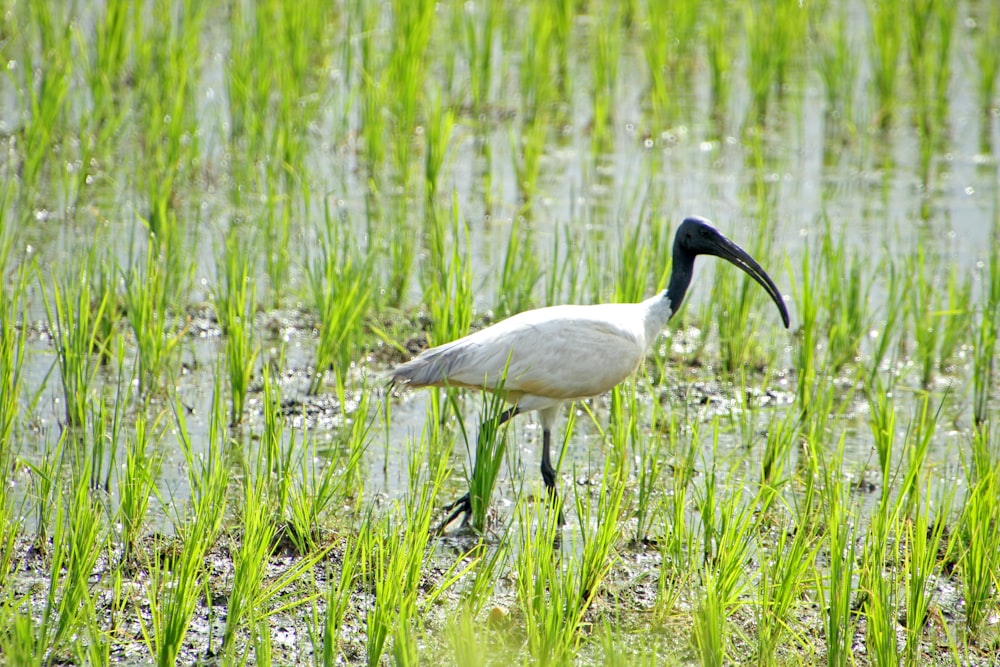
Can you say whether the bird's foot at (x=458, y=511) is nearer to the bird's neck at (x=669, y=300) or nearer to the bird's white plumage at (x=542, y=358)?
the bird's white plumage at (x=542, y=358)

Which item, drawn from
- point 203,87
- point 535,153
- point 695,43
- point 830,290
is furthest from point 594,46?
Answer: point 830,290

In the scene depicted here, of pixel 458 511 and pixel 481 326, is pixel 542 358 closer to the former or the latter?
pixel 458 511

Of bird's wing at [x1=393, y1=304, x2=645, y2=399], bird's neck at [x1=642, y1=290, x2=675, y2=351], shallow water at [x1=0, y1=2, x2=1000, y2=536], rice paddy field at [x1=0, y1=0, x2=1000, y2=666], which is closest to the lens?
rice paddy field at [x1=0, y1=0, x2=1000, y2=666]

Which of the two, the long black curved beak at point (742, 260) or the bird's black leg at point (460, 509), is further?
the long black curved beak at point (742, 260)

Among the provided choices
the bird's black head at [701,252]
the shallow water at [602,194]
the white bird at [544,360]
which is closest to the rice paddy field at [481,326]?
the shallow water at [602,194]

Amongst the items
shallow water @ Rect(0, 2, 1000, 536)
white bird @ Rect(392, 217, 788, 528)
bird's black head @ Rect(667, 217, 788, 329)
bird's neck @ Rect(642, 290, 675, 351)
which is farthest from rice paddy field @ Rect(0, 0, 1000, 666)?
bird's black head @ Rect(667, 217, 788, 329)

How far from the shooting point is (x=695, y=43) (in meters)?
10.9

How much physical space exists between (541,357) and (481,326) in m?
1.72

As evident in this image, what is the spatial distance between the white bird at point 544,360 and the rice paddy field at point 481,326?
0.20 m

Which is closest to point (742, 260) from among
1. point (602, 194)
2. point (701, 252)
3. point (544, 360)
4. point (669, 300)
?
point (701, 252)

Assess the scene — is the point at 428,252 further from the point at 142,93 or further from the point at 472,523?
the point at 472,523

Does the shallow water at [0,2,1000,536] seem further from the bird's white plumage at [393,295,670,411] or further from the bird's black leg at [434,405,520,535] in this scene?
the bird's white plumage at [393,295,670,411]

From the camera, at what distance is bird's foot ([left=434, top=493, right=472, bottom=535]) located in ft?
15.5

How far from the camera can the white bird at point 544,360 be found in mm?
4938
